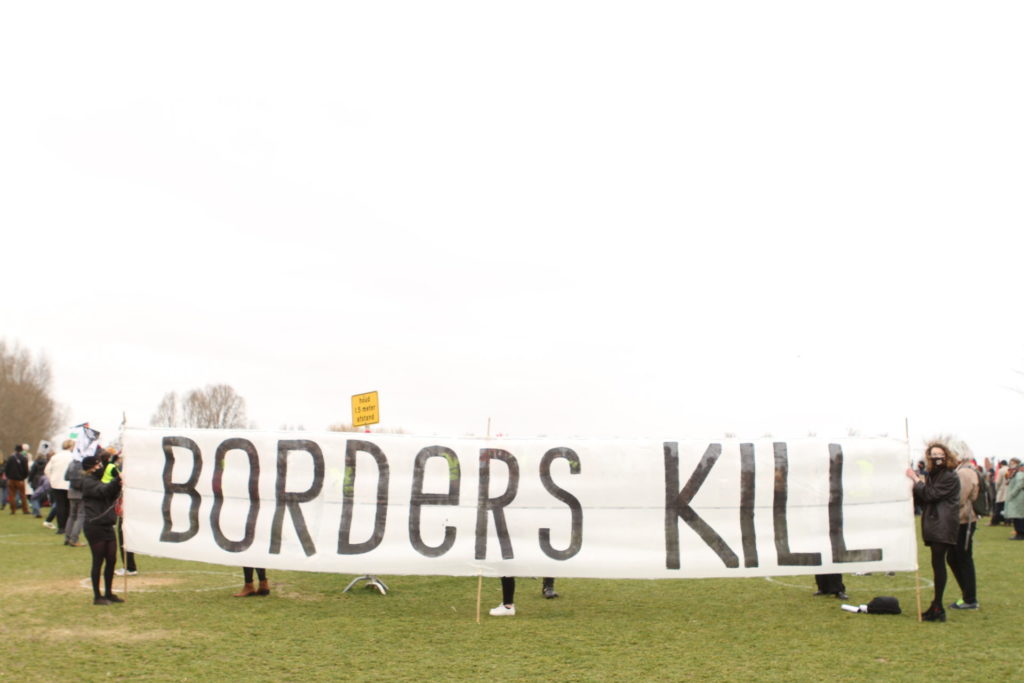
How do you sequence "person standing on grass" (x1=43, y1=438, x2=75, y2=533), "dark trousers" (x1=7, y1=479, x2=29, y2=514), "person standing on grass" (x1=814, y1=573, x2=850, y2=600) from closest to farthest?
1. "person standing on grass" (x1=814, y1=573, x2=850, y2=600)
2. "person standing on grass" (x1=43, y1=438, x2=75, y2=533)
3. "dark trousers" (x1=7, y1=479, x2=29, y2=514)

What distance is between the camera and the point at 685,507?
33.3 feet

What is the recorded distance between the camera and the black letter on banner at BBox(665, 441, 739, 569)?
32.9 ft

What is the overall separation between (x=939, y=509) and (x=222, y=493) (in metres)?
8.25

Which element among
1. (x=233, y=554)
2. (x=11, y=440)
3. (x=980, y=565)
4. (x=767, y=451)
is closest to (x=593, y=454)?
(x=767, y=451)

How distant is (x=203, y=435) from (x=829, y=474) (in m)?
7.47

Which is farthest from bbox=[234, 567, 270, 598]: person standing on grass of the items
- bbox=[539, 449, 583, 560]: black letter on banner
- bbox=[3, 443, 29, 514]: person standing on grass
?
bbox=[3, 443, 29, 514]: person standing on grass

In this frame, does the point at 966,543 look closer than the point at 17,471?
Yes

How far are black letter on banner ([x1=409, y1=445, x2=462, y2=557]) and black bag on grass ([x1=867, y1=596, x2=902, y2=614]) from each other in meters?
5.01

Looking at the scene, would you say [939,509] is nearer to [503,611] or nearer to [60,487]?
[503,611]

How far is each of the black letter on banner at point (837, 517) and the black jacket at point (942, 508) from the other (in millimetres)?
611

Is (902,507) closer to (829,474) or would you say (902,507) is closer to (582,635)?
(829,474)

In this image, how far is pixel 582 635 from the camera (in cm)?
925

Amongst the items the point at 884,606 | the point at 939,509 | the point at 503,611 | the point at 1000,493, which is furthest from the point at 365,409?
the point at 1000,493

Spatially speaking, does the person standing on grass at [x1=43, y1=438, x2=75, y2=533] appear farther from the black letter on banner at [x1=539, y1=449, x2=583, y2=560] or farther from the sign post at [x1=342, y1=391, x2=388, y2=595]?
the black letter on banner at [x1=539, y1=449, x2=583, y2=560]
